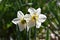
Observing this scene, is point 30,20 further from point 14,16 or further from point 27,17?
point 14,16

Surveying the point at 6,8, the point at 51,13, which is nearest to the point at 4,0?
the point at 6,8

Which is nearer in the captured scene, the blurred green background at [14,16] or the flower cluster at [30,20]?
the flower cluster at [30,20]

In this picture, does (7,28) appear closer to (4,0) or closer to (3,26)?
(3,26)

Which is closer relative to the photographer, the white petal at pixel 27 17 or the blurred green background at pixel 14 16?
the white petal at pixel 27 17

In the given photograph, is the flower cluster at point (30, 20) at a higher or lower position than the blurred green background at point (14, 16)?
higher

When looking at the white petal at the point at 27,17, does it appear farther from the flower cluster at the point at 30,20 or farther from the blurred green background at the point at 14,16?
the blurred green background at the point at 14,16

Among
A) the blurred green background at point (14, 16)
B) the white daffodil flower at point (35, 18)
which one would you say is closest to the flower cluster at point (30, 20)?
the white daffodil flower at point (35, 18)

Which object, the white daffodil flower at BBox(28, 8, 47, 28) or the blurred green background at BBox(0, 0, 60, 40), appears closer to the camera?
the white daffodil flower at BBox(28, 8, 47, 28)

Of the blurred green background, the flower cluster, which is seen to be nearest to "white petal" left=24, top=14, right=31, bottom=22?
the flower cluster

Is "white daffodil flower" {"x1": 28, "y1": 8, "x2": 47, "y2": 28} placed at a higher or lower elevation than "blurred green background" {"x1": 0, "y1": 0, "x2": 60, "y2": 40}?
higher

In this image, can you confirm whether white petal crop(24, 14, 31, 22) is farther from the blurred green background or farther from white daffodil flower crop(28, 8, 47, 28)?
the blurred green background

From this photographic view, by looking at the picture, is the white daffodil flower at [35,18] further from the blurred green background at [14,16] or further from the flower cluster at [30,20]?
the blurred green background at [14,16]
